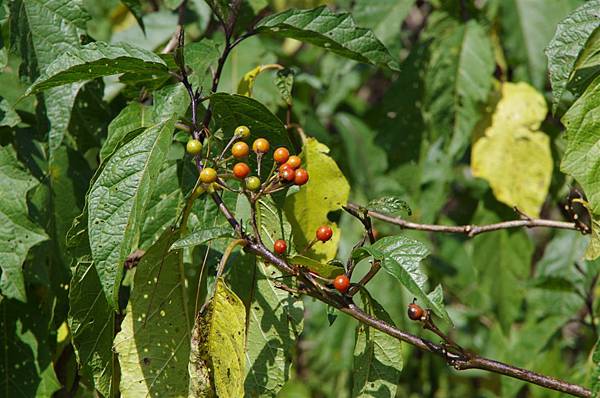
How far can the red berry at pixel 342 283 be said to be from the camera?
106cm

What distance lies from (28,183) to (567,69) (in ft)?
2.84

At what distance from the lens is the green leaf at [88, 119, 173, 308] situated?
1041 millimetres

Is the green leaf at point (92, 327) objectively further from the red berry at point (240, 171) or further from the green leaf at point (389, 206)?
the green leaf at point (389, 206)

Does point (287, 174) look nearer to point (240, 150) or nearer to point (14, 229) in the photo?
point (240, 150)

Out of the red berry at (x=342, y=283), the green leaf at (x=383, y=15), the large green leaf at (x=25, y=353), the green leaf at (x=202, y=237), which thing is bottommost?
the large green leaf at (x=25, y=353)

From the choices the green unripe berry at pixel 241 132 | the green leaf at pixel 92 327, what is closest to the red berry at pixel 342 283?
the green unripe berry at pixel 241 132

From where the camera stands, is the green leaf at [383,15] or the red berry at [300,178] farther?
the green leaf at [383,15]

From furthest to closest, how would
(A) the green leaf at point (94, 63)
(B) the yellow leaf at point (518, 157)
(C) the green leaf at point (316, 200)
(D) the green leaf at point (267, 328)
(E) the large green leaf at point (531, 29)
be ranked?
(E) the large green leaf at point (531, 29), (B) the yellow leaf at point (518, 157), (C) the green leaf at point (316, 200), (D) the green leaf at point (267, 328), (A) the green leaf at point (94, 63)

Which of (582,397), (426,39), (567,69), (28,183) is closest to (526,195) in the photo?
(426,39)

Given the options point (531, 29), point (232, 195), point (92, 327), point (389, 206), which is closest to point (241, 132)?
point (232, 195)

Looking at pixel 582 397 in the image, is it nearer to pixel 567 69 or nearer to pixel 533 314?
pixel 567 69

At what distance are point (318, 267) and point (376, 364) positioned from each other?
199 millimetres

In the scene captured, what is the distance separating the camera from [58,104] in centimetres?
138

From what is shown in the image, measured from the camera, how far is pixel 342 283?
1.06m
